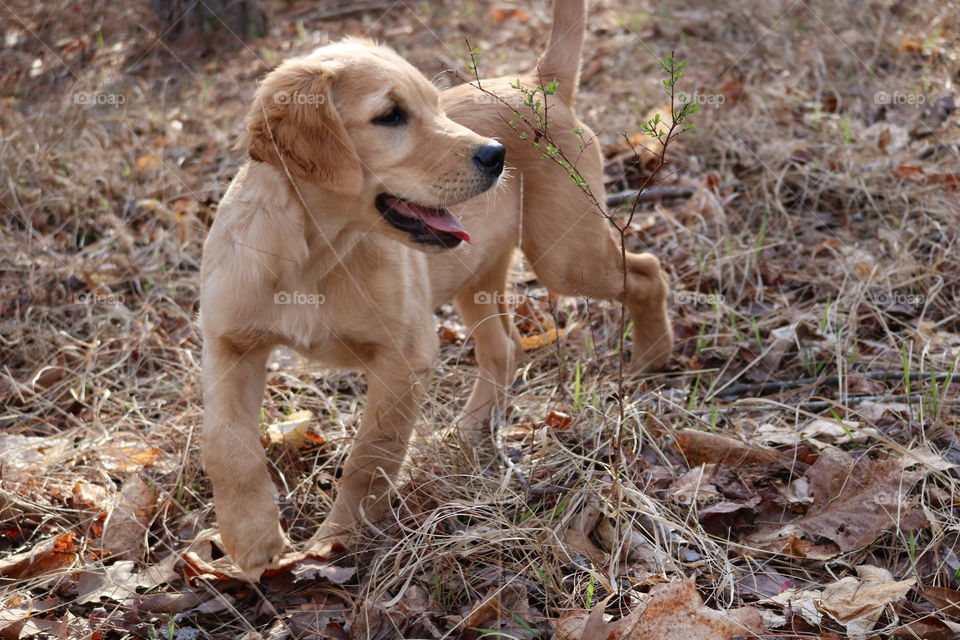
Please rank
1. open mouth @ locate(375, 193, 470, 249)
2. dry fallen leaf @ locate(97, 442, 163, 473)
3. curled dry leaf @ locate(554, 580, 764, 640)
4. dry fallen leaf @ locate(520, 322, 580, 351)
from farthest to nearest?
1. dry fallen leaf @ locate(520, 322, 580, 351)
2. dry fallen leaf @ locate(97, 442, 163, 473)
3. open mouth @ locate(375, 193, 470, 249)
4. curled dry leaf @ locate(554, 580, 764, 640)

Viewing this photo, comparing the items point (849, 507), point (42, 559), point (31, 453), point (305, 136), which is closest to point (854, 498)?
point (849, 507)

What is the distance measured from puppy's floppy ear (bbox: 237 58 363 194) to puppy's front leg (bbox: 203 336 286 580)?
0.59 m

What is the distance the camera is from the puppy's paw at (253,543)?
8.64 feet

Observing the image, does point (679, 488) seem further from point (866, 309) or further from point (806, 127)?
point (806, 127)

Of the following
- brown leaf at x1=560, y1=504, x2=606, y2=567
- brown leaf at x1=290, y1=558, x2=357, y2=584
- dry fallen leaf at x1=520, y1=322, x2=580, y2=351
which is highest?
brown leaf at x1=560, y1=504, x2=606, y2=567

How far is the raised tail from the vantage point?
11.4 ft

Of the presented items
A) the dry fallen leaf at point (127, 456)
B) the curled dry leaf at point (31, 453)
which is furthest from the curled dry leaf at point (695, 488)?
the curled dry leaf at point (31, 453)

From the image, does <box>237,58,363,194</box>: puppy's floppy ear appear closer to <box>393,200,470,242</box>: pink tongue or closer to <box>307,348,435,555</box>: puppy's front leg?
<box>393,200,470,242</box>: pink tongue

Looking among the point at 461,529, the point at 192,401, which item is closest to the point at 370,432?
Answer: the point at 461,529

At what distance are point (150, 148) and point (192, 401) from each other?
8.51ft

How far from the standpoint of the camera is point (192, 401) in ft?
11.9

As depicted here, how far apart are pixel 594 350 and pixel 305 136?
1.42 metres

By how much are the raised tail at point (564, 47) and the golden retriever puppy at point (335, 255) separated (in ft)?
2.52

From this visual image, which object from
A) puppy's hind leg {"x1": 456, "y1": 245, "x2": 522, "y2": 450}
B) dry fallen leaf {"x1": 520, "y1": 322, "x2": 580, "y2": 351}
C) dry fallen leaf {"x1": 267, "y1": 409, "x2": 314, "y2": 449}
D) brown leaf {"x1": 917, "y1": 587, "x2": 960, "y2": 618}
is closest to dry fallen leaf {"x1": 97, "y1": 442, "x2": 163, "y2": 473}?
dry fallen leaf {"x1": 267, "y1": 409, "x2": 314, "y2": 449}
